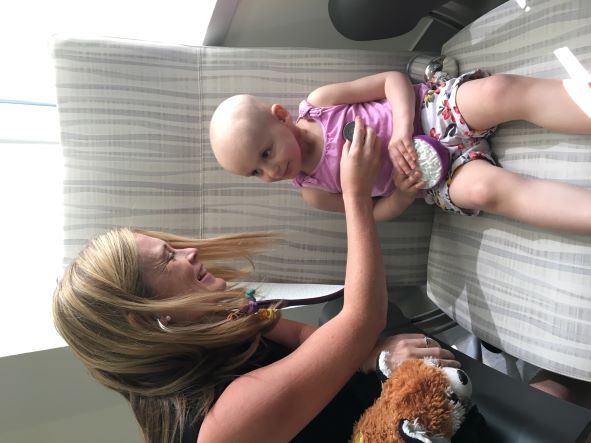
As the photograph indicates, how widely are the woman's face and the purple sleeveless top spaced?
0.47m

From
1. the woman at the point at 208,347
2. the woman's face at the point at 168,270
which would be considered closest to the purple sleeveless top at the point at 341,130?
the woman at the point at 208,347

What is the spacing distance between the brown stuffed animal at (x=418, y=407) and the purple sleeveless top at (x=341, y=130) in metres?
0.60

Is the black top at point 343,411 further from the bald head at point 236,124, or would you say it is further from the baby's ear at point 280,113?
the baby's ear at point 280,113

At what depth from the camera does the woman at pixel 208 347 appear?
0.76 metres

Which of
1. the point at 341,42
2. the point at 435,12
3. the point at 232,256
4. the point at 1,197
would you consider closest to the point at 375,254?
the point at 232,256

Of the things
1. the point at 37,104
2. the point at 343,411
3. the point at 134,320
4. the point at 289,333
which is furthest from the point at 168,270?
the point at 37,104

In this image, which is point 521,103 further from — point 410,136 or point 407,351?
point 407,351

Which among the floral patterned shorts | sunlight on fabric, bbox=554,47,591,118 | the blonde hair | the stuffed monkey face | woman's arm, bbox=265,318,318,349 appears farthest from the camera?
the floral patterned shorts

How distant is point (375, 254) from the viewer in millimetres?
921

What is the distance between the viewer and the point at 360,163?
1060mm

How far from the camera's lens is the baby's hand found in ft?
3.75

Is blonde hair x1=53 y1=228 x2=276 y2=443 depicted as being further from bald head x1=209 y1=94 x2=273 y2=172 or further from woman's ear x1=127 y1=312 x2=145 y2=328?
bald head x1=209 y1=94 x2=273 y2=172

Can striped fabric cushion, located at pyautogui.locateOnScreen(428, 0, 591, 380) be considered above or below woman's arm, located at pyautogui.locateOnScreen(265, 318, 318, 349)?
above

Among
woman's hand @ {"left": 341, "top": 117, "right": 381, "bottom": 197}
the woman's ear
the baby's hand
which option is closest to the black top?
the woman's ear
